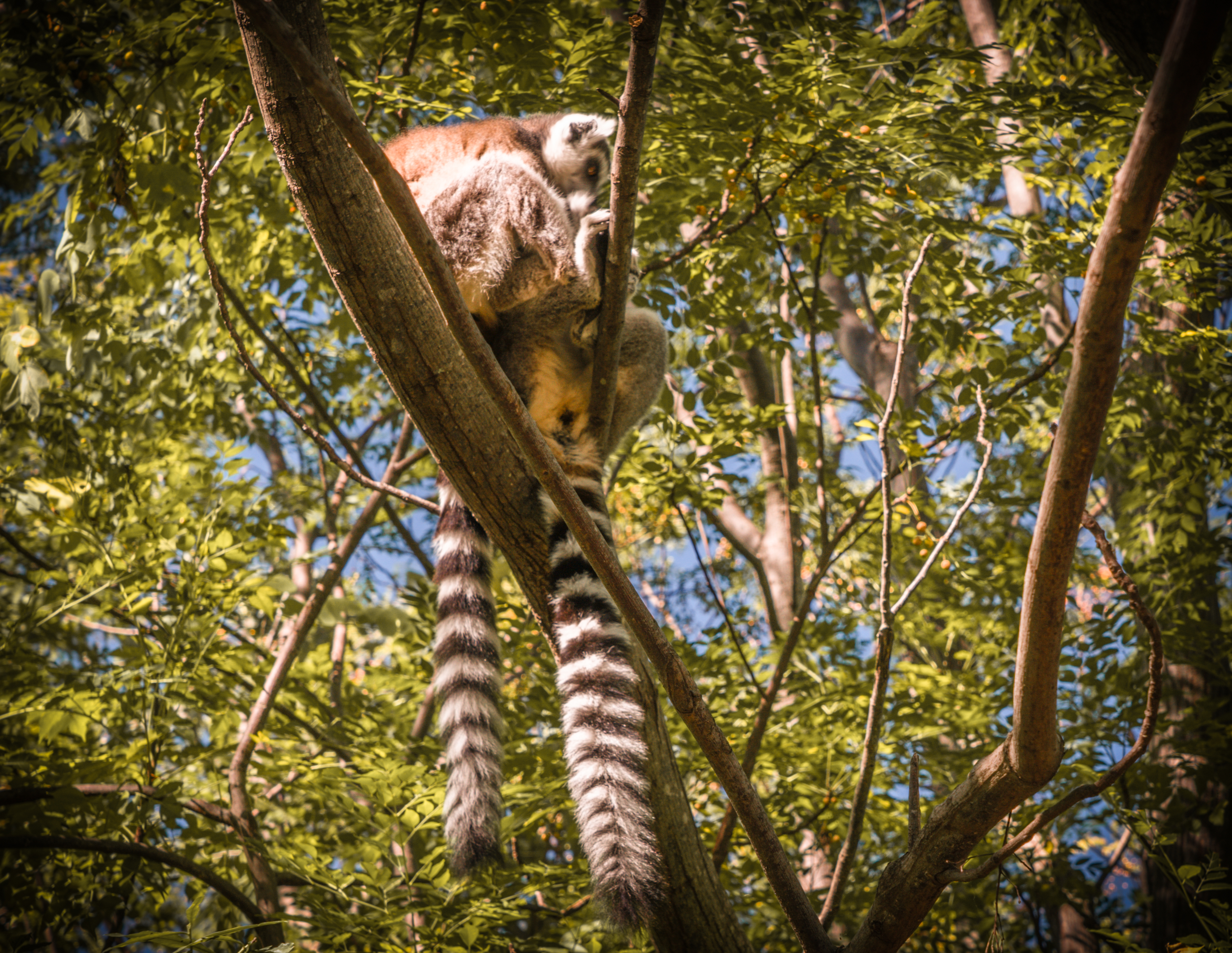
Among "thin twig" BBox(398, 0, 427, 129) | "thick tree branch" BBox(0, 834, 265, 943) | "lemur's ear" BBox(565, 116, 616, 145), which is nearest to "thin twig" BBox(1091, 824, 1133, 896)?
"thick tree branch" BBox(0, 834, 265, 943)

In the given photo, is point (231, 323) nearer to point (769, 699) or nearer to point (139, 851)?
point (139, 851)

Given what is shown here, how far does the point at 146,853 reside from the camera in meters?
2.84

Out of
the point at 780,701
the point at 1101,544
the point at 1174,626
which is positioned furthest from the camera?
the point at 780,701

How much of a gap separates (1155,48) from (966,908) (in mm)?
4372

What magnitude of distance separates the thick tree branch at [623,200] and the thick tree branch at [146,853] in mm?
2077

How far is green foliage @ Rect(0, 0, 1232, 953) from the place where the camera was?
3.28 meters

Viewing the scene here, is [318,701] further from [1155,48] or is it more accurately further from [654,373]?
[1155,48]

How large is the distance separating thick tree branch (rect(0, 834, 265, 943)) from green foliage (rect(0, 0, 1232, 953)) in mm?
95

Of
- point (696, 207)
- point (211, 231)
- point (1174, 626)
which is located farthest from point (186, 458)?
point (1174, 626)

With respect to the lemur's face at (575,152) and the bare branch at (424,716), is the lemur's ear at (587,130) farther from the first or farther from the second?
the bare branch at (424,716)

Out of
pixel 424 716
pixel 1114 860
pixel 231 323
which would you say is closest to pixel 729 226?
pixel 231 323

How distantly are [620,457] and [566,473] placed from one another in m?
2.32

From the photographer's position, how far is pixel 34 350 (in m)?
3.87

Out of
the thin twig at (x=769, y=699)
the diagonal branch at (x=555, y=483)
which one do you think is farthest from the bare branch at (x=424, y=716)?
the diagonal branch at (x=555, y=483)
